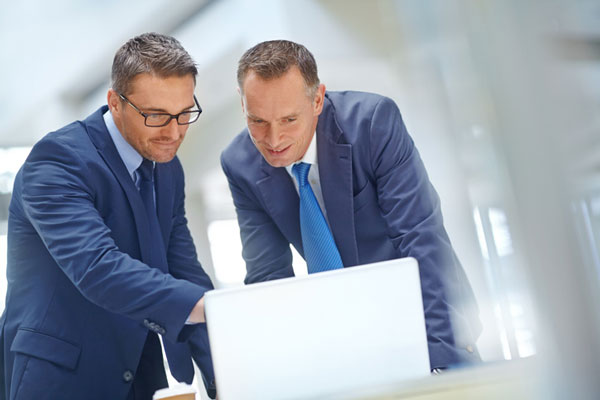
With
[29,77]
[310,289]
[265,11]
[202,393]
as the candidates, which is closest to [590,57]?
[310,289]

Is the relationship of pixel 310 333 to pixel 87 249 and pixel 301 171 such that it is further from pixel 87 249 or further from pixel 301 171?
pixel 301 171

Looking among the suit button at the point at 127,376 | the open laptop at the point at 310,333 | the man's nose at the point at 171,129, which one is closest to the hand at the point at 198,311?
the suit button at the point at 127,376

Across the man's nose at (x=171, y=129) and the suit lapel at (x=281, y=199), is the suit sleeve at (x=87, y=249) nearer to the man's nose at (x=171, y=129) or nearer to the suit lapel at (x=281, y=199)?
the man's nose at (x=171, y=129)

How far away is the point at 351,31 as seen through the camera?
448cm

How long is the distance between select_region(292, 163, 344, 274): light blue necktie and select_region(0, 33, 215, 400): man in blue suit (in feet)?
1.05

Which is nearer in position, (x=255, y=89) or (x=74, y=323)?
(x=74, y=323)

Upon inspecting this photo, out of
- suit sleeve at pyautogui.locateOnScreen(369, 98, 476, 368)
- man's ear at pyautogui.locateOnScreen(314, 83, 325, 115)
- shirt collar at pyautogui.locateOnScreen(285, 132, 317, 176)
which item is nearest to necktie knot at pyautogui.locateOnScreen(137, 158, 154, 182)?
shirt collar at pyautogui.locateOnScreen(285, 132, 317, 176)

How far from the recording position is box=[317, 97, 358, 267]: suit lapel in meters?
1.99

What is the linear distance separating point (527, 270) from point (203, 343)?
53.1 inches

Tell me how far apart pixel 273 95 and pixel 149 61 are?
35cm

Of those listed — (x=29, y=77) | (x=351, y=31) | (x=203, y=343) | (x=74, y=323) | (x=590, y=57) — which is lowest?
(x=203, y=343)

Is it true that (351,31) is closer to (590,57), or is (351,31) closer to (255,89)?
(255,89)

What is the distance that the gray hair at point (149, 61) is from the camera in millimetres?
1804

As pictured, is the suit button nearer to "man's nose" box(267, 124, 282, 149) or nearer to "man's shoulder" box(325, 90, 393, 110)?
"man's nose" box(267, 124, 282, 149)
